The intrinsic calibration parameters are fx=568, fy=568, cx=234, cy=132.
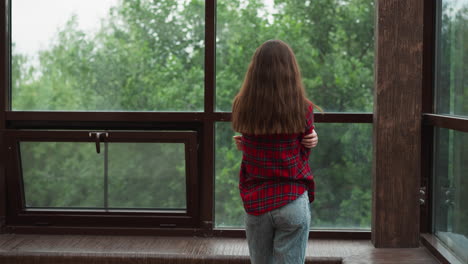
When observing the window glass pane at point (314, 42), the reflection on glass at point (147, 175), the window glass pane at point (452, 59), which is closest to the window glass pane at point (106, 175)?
the reflection on glass at point (147, 175)

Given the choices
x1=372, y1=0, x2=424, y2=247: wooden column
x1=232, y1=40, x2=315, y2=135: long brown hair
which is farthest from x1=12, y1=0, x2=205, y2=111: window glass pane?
x1=232, y1=40, x2=315, y2=135: long brown hair

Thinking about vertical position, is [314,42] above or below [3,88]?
above

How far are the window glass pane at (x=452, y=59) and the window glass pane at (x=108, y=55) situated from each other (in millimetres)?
1294

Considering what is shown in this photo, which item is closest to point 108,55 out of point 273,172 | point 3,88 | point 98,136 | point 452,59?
point 98,136

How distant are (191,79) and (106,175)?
742 mm

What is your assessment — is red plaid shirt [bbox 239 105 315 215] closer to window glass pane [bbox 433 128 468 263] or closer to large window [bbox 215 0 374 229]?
window glass pane [bbox 433 128 468 263]

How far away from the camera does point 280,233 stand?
2.07 m

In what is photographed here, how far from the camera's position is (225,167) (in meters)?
3.27

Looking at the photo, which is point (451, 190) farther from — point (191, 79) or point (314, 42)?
point (191, 79)

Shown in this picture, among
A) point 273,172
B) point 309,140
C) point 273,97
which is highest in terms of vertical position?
point 273,97

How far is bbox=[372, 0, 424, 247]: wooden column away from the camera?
9.67 feet

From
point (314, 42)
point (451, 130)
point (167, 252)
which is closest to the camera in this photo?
point (451, 130)

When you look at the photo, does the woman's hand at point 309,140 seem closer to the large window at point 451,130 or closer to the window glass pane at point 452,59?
the large window at point 451,130

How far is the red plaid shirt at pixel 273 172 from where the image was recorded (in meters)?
2.04
